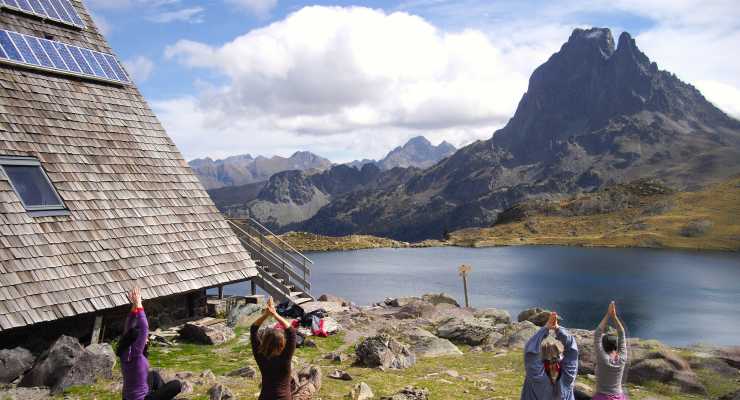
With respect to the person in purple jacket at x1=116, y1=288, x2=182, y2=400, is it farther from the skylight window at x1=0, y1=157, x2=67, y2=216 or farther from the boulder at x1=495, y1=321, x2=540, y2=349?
the boulder at x1=495, y1=321, x2=540, y2=349

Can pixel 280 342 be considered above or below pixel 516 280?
above

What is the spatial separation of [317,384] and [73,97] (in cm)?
1278

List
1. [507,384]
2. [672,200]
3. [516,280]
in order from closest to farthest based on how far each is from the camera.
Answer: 1. [507,384]
2. [516,280]
3. [672,200]

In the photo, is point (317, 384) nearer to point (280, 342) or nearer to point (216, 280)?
point (280, 342)

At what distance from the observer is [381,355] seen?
16828 millimetres

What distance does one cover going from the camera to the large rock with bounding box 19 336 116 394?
41.2 ft

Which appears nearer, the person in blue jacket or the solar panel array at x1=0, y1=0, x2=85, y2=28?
the person in blue jacket

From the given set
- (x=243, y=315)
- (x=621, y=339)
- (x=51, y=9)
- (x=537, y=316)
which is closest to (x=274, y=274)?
(x=243, y=315)

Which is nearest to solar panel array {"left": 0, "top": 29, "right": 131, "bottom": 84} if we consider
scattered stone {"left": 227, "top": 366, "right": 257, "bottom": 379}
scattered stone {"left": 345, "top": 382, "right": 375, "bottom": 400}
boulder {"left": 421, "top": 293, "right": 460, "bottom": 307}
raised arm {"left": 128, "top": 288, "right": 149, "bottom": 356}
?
scattered stone {"left": 227, "top": 366, "right": 257, "bottom": 379}

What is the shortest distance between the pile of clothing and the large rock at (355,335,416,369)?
333 cm

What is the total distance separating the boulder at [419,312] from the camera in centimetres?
2898

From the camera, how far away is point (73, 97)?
19.4 m

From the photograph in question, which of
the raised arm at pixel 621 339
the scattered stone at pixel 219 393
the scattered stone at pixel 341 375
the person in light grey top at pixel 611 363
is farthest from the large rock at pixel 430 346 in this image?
the raised arm at pixel 621 339

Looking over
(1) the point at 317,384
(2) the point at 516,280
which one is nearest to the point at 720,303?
(2) the point at 516,280
